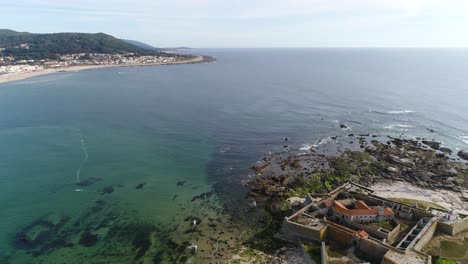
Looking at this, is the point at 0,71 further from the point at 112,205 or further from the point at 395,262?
the point at 395,262

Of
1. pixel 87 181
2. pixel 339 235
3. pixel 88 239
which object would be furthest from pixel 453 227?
pixel 87 181

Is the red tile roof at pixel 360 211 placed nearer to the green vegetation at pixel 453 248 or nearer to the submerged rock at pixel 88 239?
the green vegetation at pixel 453 248

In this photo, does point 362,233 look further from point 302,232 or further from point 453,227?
point 453,227

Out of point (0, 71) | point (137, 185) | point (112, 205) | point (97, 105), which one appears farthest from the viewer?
point (0, 71)

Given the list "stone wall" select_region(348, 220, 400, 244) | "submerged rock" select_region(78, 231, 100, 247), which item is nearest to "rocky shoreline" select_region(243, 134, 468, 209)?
"stone wall" select_region(348, 220, 400, 244)

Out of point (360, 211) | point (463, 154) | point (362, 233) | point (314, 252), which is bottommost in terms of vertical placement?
point (314, 252)

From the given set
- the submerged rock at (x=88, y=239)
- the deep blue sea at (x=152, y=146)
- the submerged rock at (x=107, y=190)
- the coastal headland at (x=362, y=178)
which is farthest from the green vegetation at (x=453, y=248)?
the submerged rock at (x=107, y=190)

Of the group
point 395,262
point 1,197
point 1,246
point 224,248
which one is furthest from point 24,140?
point 395,262
